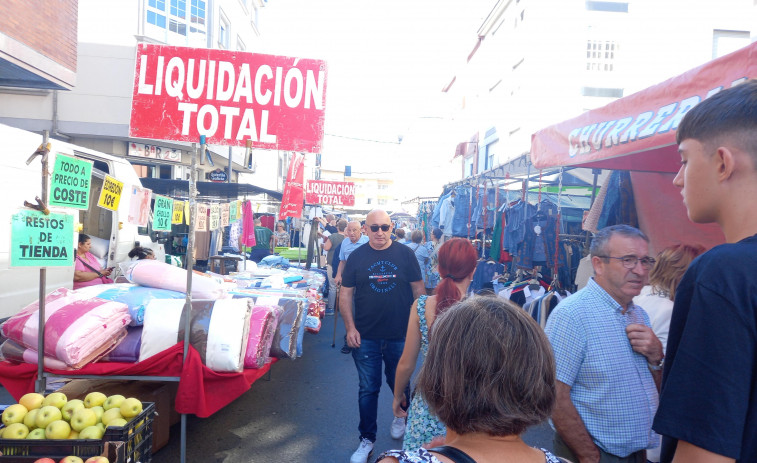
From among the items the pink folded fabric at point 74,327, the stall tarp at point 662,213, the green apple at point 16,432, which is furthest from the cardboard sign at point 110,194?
the stall tarp at point 662,213

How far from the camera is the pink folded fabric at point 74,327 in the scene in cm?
322

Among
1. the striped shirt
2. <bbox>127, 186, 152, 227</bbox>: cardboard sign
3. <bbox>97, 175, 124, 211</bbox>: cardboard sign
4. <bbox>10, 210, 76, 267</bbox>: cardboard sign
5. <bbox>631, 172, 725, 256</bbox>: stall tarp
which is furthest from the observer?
<bbox>127, 186, 152, 227</bbox>: cardboard sign

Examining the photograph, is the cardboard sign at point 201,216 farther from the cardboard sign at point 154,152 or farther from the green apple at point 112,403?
the cardboard sign at point 154,152

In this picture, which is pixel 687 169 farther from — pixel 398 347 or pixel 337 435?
pixel 337 435

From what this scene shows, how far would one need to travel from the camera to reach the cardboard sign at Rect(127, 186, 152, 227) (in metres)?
5.94

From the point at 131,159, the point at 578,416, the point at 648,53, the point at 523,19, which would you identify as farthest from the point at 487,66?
the point at 578,416

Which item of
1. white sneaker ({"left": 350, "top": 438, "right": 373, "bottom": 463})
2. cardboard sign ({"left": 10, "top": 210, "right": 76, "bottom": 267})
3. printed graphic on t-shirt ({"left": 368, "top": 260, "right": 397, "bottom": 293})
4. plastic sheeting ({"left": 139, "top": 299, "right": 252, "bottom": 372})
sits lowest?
white sneaker ({"left": 350, "top": 438, "right": 373, "bottom": 463})

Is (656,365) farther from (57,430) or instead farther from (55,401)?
(55,401)

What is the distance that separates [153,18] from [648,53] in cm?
1792

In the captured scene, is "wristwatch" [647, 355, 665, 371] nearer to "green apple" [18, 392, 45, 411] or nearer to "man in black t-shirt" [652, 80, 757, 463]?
"man in black t-shirt" [652, 80, 757, 463]

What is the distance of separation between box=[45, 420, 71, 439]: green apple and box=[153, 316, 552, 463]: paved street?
148 cm

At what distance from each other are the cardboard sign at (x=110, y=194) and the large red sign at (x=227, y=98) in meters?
0.81

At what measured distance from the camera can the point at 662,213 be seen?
15.6 ft

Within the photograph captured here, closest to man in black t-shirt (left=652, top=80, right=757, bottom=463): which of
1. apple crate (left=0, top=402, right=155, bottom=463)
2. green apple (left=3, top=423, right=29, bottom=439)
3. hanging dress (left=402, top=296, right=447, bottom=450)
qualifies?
hanging dress (left=402, top=296, right=447, bottom=450)
